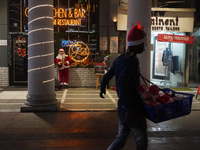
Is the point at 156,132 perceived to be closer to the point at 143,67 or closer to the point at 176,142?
the point at 176,142

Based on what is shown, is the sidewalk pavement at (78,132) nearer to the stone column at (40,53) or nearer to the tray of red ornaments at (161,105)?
the stone column at (40,53)

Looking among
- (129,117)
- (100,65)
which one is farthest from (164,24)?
(129,117)

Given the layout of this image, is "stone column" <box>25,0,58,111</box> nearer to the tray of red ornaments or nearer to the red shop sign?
the tray of red ornaments

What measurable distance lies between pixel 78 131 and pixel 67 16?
738cm

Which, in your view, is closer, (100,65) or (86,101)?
→ (86,101)

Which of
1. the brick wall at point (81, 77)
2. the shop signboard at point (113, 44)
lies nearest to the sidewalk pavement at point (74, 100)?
the brick wall at point (81, 77)

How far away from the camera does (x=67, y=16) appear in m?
12.8

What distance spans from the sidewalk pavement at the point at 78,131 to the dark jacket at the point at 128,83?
6.60 feet

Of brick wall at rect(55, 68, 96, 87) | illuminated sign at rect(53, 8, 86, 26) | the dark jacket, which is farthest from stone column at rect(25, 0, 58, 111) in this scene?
the dark jacket

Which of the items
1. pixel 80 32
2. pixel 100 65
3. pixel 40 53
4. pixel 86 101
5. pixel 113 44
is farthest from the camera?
pixel 80 32

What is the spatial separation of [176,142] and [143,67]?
10.7 feet

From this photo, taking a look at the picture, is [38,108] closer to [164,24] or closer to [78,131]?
[78,131]

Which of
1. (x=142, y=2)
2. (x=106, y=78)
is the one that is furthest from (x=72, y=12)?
(x=106, y=78)

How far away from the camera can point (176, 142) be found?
595 cm
